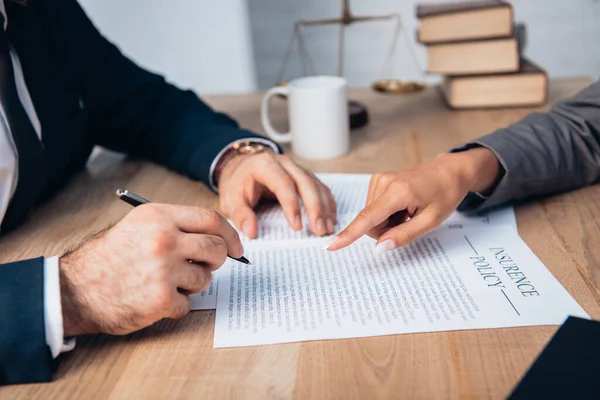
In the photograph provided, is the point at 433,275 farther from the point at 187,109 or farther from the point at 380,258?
the point at 187,109

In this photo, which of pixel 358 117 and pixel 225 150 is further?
pixel 358 117

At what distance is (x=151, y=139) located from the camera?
3.70 feet

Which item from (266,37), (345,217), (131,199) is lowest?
(266,37)

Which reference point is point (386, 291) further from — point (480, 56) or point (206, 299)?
point (480, 56)

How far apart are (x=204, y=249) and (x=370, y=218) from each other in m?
0.21

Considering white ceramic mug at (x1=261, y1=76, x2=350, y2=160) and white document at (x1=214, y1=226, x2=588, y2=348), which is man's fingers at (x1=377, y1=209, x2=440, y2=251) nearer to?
white document at (x1=214, y1=226, x2=588, y2=348)

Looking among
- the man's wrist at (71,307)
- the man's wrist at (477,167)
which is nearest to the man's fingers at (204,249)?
the man's wrist at (71,307)

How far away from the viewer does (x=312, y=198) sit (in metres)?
0.80

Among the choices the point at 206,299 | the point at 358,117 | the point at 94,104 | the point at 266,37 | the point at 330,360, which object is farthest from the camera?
the point at 266,37

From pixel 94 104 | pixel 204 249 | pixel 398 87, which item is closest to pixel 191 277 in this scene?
pixel 204 249

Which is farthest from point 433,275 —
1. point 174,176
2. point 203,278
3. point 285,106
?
point 285,106

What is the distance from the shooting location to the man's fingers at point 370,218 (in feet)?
2.26

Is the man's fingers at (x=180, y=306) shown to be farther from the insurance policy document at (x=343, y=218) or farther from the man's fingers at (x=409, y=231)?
the man's fingers at (x=409, y=231)

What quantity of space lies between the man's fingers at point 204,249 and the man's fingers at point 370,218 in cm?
15
